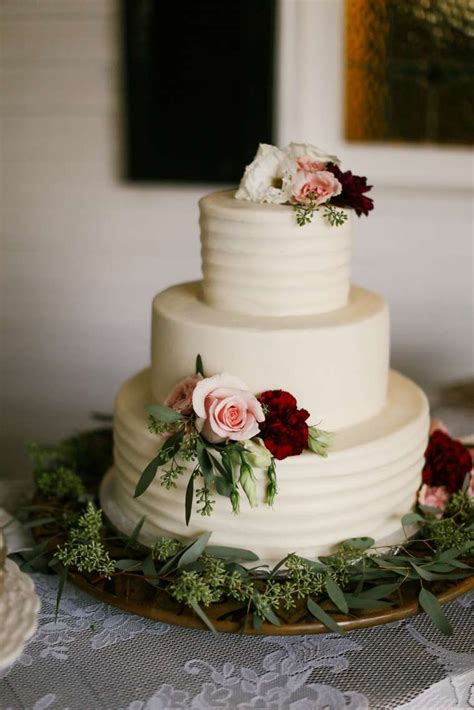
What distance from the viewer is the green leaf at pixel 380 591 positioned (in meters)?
1.64

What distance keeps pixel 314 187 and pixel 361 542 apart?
29.7 inches

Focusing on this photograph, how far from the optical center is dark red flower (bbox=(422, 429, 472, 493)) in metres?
2.00

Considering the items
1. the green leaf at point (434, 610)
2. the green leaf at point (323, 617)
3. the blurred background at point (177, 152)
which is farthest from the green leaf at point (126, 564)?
the blurred background at point (177, 152)

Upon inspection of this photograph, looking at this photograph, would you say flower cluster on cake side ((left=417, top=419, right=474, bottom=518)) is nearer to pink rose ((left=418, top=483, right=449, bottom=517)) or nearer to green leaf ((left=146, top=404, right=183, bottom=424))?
pink rose ((left=418, top=483, right=449, bottom=517))

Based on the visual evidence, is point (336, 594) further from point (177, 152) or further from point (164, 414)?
point (177, 152)

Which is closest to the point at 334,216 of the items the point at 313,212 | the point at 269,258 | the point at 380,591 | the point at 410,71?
the point at 313,212

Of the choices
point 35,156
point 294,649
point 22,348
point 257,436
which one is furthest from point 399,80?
point 294,649

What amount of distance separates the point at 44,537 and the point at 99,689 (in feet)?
1.61

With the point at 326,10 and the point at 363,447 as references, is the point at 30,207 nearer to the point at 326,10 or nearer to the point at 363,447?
the point at 326,10

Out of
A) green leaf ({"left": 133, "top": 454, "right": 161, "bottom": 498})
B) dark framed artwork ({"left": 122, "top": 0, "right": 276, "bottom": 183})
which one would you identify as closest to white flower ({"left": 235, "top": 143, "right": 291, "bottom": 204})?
green leaf ({"left": 133, "top": 454, "right": 161, "bottom": 498})

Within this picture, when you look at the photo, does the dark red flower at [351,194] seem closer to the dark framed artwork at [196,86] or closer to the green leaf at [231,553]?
the green leaf at [231,553]

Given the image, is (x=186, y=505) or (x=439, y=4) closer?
(x=186, y=505)

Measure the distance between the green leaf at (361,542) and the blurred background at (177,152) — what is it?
94.0 inches

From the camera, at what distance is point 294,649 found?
1.61 metres
